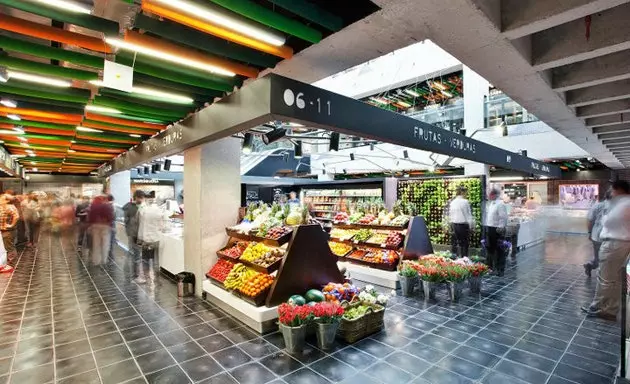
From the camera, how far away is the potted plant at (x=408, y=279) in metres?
5.58

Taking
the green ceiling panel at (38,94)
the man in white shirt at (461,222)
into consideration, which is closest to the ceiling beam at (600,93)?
the man in white shirt at (461,222)

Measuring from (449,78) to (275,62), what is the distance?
14061mm

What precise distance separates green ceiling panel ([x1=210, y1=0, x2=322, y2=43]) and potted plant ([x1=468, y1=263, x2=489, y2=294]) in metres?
4.62

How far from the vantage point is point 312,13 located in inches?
93.0

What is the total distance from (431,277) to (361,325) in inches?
74.0

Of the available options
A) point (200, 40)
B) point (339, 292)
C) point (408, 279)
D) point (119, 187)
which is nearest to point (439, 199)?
point (408, 279)

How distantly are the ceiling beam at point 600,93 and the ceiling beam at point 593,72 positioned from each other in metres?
0.70

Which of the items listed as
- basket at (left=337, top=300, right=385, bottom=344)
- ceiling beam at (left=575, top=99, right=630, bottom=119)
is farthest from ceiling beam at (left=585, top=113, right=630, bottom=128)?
basket at (left=337, top=300, right=385, bottom=344)

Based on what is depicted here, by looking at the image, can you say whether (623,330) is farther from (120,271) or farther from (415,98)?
(415,98)

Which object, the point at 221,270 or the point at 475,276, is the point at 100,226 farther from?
the point at 475,276

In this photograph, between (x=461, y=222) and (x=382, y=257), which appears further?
(x=461, y=222)

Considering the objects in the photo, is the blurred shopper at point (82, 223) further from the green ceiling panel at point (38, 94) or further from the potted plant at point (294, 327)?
the potted plant at point (294, 327)

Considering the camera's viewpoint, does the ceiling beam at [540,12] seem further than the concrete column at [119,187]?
No

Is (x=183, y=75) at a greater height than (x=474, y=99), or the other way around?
(x=474, y=99)
